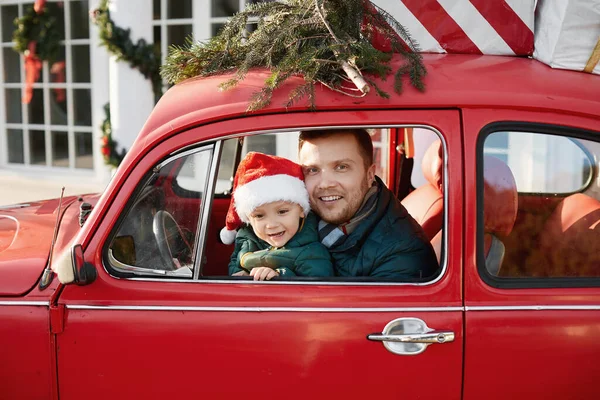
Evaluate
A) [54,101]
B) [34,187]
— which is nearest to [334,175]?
[34,187]

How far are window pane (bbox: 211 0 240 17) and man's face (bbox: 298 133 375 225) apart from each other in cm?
583

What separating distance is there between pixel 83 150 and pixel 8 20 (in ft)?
6.88

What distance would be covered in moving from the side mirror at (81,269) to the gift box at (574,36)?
66.1 inches

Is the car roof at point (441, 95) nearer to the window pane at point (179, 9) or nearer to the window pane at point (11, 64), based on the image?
the window pane at point (179, 9)

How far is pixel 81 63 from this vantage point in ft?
29.5

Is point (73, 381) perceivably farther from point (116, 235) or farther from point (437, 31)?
point (437, 31)

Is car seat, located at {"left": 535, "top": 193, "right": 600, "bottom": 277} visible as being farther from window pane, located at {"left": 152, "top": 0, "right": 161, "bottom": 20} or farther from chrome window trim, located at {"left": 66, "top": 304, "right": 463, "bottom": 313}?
window pane, located at {"left": 152, "top": 0, "right": 161, "bottom": 20}

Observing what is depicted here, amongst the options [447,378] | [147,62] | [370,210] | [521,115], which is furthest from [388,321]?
[147,62]

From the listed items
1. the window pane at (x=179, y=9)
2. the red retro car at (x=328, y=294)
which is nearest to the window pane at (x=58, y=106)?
the window pane at (x=179, y=9)

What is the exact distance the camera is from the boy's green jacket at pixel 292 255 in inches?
95.0

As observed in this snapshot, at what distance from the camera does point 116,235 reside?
2.30 meters

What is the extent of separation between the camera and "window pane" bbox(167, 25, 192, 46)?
8250 millimetres

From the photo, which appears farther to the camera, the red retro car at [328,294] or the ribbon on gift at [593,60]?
the ribbon on gift at [593,60]

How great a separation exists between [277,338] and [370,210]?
62 centimetres
